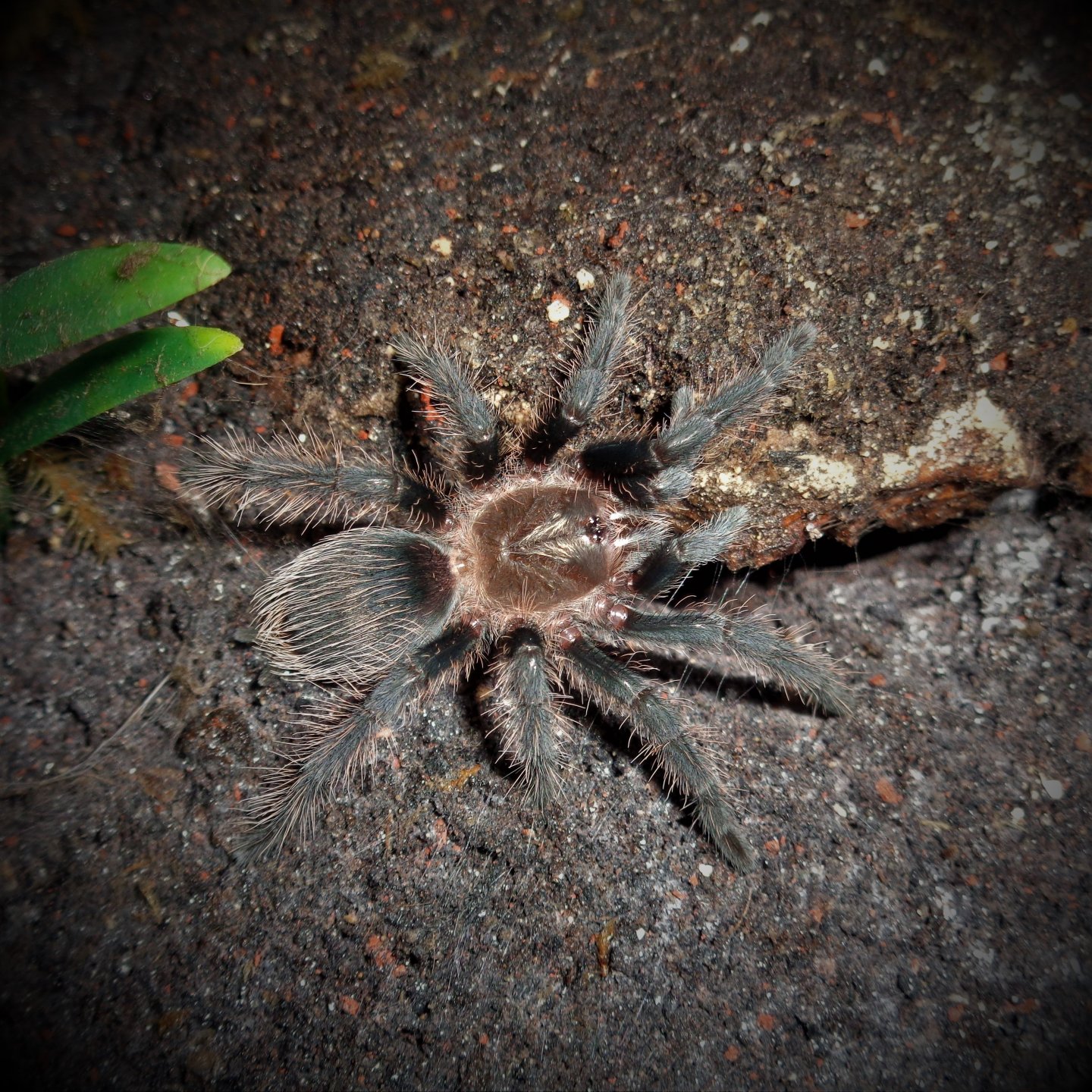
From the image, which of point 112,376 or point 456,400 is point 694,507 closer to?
point 456,400

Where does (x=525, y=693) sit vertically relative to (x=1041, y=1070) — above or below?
above

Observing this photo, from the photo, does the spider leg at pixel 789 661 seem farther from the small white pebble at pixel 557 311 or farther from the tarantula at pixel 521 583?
the small white pebble at pixel 557 311

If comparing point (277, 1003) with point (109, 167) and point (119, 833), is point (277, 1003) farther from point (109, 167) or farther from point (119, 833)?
point (109, 167)

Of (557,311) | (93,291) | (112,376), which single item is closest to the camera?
(93,291)

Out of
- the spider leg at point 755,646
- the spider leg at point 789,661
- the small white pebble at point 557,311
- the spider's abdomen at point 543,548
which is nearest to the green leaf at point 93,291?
the small white pebble at point 557,311

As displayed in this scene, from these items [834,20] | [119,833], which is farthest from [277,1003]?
[834,20]

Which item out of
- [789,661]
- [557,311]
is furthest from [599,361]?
[789,661]

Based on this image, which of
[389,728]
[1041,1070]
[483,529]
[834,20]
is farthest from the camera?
[483,529]
